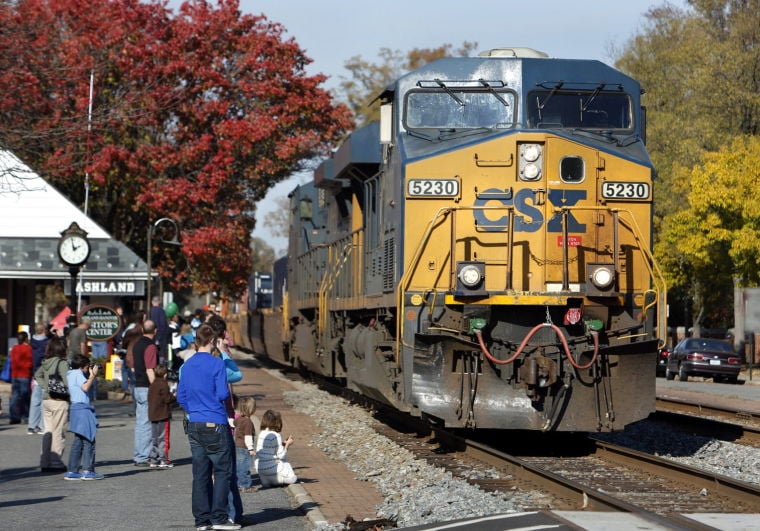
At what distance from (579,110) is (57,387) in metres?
7.26

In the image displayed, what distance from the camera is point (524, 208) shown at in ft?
48.2

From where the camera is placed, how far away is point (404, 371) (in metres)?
14.9

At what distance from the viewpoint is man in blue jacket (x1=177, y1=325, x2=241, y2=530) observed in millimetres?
10312

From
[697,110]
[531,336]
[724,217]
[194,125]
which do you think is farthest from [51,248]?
[697,110]

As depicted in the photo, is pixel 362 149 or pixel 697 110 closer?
pixel 362 149

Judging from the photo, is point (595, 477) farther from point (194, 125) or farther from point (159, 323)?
point (194, 125)

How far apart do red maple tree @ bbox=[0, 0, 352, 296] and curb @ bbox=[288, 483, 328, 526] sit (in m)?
22.4

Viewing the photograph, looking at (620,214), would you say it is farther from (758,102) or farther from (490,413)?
(758,102)

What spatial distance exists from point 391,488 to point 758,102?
35.7 meters

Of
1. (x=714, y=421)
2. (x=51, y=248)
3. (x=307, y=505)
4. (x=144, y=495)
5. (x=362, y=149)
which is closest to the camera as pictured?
(x=307, y=505)

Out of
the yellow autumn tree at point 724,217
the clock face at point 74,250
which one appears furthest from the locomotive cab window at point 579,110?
the yellow autumn tree at point 724,217

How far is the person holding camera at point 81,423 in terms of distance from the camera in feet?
44.6

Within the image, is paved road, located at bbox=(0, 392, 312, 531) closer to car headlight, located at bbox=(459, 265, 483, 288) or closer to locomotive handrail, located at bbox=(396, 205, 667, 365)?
locomotive handrail, located at bbox=(396, 205, 667, 365)

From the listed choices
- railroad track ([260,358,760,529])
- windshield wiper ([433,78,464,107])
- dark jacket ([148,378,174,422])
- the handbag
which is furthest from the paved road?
windshield wiper ([433,78,464,107])
